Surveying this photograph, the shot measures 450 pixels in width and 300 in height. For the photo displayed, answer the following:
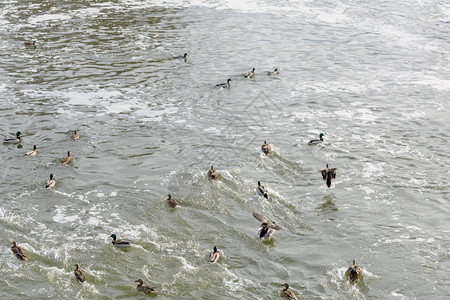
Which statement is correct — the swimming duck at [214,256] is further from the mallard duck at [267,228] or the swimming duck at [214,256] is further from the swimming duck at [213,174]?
the swimming duck at [213,174]

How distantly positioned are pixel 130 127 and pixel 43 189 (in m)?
6.26

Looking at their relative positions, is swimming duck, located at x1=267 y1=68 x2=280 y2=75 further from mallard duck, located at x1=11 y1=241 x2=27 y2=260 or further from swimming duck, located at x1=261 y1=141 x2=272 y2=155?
mallard duck, located at x1=11 y1=241 x2=27 y2=260

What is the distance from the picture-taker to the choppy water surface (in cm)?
1517

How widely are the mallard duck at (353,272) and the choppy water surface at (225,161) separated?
0.22 meters

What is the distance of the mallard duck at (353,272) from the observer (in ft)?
47.9

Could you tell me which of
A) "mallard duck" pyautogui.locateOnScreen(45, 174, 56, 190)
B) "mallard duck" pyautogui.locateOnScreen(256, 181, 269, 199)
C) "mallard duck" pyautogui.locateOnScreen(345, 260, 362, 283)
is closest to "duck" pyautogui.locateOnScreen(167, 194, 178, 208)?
"mallard duck" pyautogui.locateOnScreen(256, 181, 269, 199)

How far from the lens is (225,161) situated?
21.4m

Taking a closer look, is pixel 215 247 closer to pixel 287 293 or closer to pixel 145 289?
pixel 145 289

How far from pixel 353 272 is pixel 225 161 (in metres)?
8.36

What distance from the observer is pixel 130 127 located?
24297mm

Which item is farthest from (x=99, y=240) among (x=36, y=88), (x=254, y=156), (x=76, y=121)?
(x=36, y=88)

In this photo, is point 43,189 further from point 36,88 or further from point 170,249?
point 36,88

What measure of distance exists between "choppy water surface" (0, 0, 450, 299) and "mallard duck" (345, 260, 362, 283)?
225 mm

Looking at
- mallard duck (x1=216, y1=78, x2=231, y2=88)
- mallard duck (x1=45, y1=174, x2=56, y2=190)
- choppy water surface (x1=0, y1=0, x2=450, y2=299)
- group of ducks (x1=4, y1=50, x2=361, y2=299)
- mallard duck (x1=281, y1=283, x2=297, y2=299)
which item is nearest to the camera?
mallard duck (x1=281, y1=283, x2=297, y2=299)
